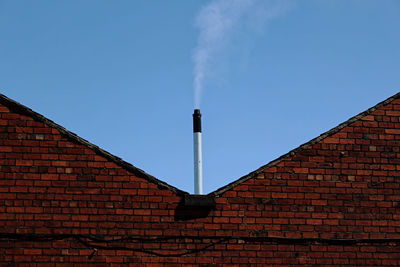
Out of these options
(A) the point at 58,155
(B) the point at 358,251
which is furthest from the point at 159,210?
(B) the point at 358,251

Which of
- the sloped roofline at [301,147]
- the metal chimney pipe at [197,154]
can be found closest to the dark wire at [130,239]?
the sloped roofline at [301,147]

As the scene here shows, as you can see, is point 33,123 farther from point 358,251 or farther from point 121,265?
point 358,251

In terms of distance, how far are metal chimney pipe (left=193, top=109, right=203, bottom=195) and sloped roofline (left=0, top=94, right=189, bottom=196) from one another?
1.21 metres

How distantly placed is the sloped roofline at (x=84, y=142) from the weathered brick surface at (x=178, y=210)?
0.01 meters

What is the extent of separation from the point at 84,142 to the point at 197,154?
2.20 meters

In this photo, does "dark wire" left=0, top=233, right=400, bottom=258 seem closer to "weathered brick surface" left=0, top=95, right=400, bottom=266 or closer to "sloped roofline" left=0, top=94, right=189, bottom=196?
"weathered brick surface" left=0, top=95, right=400, bottom=266

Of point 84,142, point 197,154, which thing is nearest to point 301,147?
point 197,154

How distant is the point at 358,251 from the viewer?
893cm

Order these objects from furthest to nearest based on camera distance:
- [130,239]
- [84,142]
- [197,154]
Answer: [197,154] → [84,142] → [130,239]

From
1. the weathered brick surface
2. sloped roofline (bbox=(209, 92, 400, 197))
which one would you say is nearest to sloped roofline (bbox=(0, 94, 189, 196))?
the weathered brick surface

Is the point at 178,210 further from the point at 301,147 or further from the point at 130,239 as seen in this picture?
the point at 301,147

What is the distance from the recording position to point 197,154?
10.5 metres

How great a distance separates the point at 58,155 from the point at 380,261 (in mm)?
4581

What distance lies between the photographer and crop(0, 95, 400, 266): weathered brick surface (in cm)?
853
